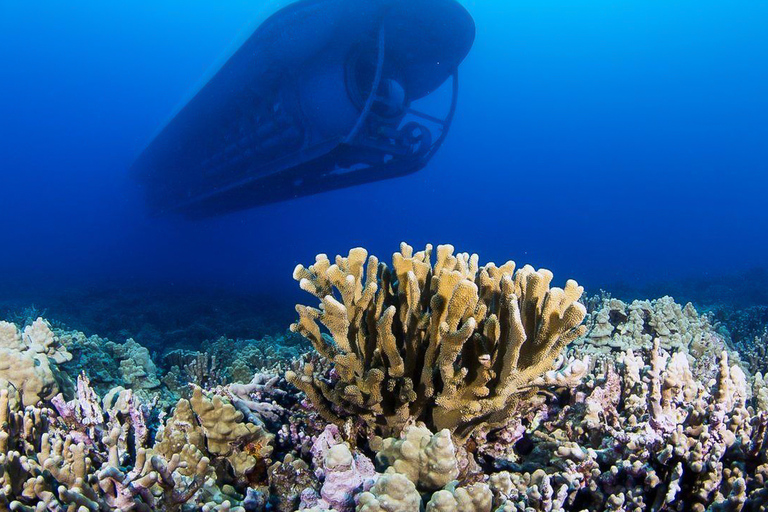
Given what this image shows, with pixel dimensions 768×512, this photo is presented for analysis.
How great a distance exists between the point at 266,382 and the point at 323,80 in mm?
13089

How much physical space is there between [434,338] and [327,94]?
13.6 m

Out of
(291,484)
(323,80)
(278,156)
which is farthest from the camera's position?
(278,156)

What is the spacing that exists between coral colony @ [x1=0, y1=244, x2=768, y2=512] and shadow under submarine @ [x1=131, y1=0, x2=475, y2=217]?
12109 mm

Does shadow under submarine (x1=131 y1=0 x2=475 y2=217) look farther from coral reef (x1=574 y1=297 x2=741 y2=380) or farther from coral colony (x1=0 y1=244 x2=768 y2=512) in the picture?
coral colony (x1=0 y1=244 x2=768 y2=512)

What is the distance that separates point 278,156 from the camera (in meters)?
15.4

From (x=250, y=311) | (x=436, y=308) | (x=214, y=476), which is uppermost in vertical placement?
(x=250, y=311)

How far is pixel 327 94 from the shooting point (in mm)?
13984

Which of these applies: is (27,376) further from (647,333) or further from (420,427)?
(647,333)

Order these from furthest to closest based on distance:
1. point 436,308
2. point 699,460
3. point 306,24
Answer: point 306,24, point 436,308, point 699,460

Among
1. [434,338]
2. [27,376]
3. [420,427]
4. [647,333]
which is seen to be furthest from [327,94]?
[420,427]

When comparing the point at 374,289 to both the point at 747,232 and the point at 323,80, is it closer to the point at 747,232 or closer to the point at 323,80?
the point at 323,80

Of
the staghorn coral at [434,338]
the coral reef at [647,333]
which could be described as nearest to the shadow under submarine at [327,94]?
the coral reef at [647,333]

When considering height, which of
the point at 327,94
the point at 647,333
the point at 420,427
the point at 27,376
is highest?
the point at 327,94

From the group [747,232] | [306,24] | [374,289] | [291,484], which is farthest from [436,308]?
A: [747,232]
